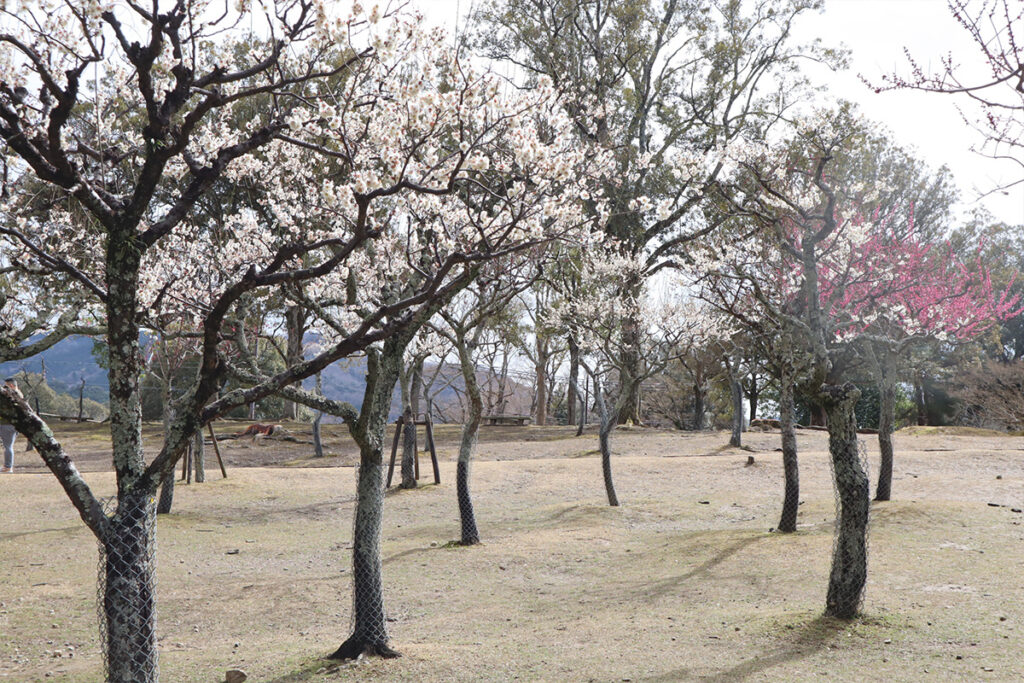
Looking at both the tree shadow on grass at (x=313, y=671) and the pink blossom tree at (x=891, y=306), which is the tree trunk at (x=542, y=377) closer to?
the pink blossom tree at (x=891, y=306)

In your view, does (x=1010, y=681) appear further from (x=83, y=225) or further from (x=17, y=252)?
(x=83, y=225)

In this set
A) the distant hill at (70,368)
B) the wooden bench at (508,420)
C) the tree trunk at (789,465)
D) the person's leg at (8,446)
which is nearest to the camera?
the tree trunk at (789,465)

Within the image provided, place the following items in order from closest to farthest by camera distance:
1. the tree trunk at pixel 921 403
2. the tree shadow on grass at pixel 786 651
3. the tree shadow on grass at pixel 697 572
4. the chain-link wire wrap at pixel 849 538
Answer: the tree shadow on grass at pixel 786 651
the chain-link wire wrap at pixel 849 538
the tree shadow on grass at pixel 697 572
the tree trunk at pixel 921 403

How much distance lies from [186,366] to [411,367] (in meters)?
18.0

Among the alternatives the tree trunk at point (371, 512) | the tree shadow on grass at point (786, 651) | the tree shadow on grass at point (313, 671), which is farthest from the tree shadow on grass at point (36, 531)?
the tree shadow on grass at point (786, 651)

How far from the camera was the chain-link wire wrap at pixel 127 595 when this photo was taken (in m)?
5.29

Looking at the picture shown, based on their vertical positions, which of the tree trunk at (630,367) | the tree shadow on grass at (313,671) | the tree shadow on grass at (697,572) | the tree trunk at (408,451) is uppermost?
the tree trunk at (630,367)

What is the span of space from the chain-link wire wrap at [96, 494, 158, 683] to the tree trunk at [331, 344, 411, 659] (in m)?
2.05

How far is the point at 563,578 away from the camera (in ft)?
34.9

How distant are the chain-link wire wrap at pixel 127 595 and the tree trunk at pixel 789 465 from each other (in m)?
9.34

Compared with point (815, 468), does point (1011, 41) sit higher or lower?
higher

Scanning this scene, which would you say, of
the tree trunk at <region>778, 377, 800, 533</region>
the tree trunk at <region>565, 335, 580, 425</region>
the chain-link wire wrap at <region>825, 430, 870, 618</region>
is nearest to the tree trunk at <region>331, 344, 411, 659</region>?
the chain-link wire wrap at <region>825, 430, 870, 618</region>

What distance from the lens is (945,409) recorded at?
35.2 m

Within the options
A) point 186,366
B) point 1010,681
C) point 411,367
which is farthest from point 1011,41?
point 186,366
